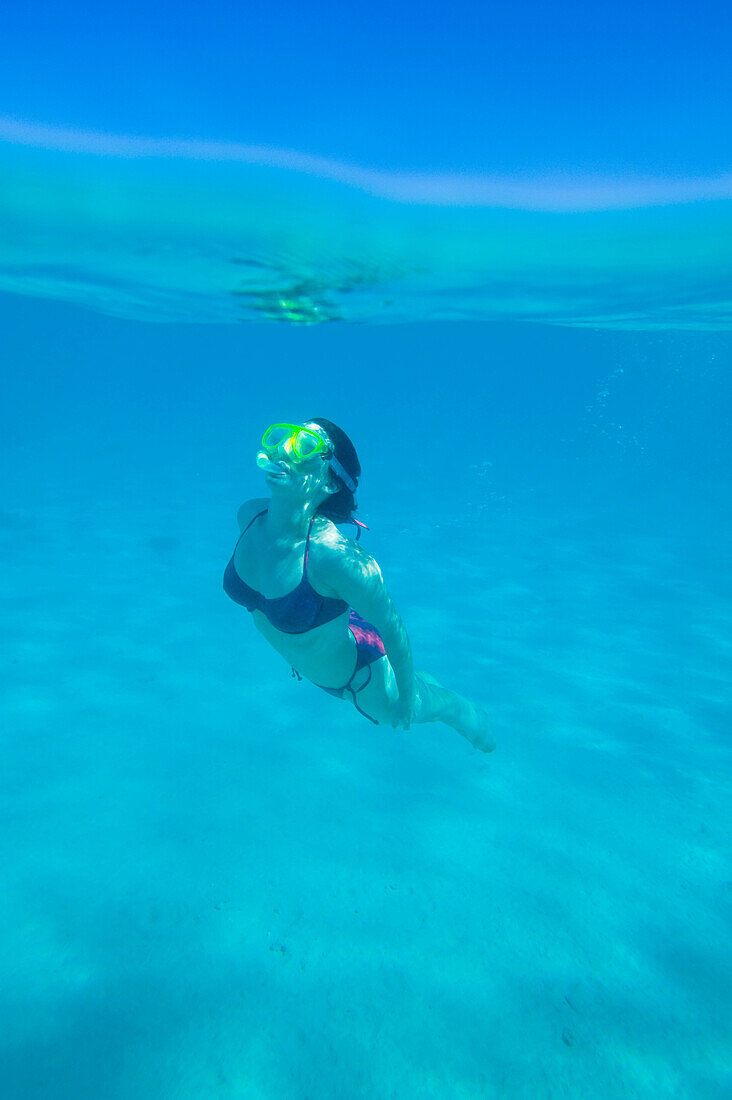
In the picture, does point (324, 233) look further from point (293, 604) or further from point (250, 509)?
point (293, 604)

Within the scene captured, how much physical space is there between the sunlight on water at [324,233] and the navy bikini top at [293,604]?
498 centimetres

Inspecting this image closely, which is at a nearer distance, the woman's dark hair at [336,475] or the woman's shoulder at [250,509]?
the woman's dark hair at [336,475]

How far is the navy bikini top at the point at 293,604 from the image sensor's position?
3.15 meters

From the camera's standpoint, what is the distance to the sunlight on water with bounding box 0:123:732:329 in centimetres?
627

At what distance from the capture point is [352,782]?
5770 millimetres

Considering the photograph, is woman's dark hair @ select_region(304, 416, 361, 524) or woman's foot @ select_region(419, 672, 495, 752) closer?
woman's dark hair @ select_region(304, 416, 361, 524)

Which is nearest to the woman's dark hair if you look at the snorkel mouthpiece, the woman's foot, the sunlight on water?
the snorkel mouthpiece

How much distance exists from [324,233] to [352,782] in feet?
22.5

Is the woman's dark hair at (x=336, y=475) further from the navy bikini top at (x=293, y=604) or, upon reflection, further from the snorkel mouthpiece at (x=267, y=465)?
the snorkel mouthpiece at (x=267, y=465)

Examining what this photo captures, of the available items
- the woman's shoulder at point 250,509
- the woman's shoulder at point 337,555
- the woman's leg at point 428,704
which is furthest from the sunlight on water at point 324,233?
the woman's leg at point 428,704

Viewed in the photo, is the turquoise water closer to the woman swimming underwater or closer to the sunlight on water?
the sunlight on water

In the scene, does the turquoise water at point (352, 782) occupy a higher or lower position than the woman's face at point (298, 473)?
lower

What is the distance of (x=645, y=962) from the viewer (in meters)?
3.91

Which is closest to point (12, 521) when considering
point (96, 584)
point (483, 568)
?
point (96, 584)
